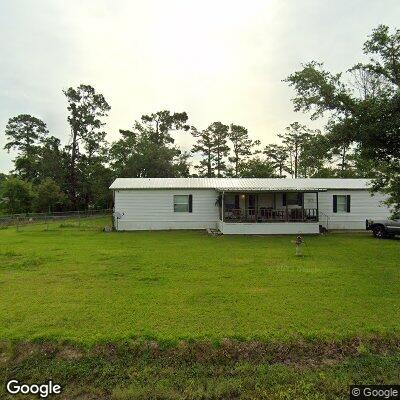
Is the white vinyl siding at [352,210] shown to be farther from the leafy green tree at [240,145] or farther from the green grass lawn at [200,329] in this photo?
the leafy green tree at [240,145]

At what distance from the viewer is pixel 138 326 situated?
4.77m

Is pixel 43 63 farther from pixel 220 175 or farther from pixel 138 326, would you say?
pixel 220 175

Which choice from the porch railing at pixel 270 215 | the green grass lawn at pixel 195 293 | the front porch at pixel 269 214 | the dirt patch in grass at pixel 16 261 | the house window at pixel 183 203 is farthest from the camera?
the house window at pixel 183 203

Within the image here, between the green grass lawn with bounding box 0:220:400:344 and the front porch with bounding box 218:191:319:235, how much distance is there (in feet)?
18.0

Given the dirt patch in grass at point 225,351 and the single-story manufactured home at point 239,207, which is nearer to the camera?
the dirt patch in grass at point 225,351

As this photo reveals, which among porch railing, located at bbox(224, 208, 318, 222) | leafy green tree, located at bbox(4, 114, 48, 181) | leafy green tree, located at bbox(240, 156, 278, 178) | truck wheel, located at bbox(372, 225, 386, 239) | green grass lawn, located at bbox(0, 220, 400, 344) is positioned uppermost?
leafy green tree, located at bbox(4, 114, 48, 181)

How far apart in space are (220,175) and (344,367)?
131ft

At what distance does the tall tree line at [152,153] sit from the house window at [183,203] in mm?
7642

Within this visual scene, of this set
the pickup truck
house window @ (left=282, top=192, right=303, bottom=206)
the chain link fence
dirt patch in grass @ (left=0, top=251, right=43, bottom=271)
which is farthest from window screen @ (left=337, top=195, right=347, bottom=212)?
dirt patch in grass @ (left=0, top=251, right=43, bottom=271)

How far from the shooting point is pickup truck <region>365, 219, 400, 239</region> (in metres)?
15.6

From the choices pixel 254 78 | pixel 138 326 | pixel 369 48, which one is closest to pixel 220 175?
pixel 254 78

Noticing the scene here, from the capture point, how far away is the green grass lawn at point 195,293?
15.4 feet

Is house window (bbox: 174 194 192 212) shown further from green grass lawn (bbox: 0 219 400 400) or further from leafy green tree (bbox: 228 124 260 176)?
leafy green tree (bbox: 228 124 260 176)

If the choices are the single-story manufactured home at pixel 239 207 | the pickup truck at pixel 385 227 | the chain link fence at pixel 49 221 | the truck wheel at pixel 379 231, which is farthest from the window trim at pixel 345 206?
the chain link fence at pixel 49 221
